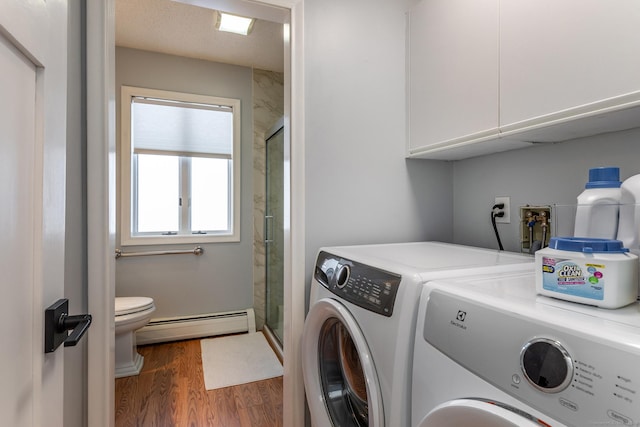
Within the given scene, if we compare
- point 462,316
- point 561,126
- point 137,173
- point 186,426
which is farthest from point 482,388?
point 137,173

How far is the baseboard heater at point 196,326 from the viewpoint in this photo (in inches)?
105

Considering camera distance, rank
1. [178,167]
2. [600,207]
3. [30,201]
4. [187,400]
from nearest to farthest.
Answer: [30,201] → [600,207] → [187,400] → [178,167]

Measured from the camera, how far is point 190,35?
→ 2508mm

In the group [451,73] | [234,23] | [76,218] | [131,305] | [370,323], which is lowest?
[131,305]

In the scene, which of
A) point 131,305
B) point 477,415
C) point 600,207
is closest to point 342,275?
point 477,415

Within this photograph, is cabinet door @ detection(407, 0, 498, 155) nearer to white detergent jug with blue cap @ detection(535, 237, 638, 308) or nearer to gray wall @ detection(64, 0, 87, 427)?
white detergent jug with blue cap @ detection(535, 237, 638, 308)

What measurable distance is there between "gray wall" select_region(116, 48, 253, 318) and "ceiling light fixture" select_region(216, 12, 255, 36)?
61 cm

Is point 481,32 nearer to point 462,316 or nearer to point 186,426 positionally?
point 462,316

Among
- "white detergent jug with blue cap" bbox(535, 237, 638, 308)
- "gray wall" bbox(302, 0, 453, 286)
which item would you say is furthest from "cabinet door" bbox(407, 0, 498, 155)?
"white detergent jug with blue cap" bbox(535, 237, 638, 308)

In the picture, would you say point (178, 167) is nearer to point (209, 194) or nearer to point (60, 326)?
point (209, 194)

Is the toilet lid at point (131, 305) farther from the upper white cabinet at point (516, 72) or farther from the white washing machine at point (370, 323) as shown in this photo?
the upper white cabinet at point (516, 72)

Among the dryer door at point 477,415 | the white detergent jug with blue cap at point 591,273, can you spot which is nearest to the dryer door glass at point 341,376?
the dryer door at point 477,415

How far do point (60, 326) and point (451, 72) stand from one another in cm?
148

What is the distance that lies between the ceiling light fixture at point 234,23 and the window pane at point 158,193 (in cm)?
120
